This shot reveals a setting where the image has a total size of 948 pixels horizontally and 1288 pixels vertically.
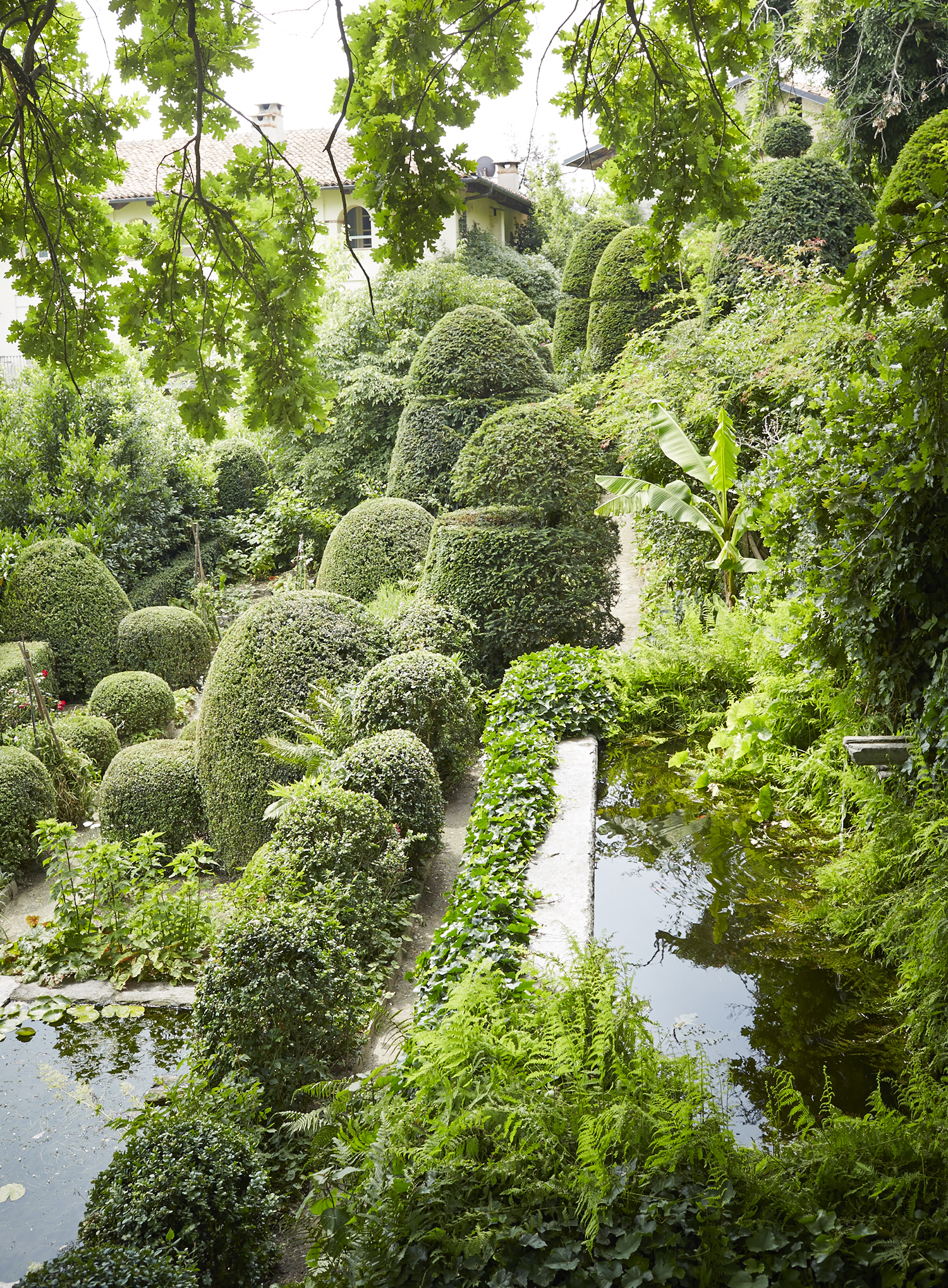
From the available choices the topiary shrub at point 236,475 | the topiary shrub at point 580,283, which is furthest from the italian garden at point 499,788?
the topiary shrub at point 580,283

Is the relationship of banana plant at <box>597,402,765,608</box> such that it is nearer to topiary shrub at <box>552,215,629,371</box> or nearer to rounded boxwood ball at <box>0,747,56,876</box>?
rounded boxwood ball at <box>0,747,56,876</box>

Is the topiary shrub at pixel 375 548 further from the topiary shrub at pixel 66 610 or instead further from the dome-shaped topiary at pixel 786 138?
the dome-shaped topiary at pixel 786 138

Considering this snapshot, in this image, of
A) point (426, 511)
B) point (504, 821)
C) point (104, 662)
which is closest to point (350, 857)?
point (504, 821)

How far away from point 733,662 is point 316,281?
5021mm

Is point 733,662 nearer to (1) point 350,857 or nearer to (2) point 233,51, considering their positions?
(1) point 350,857

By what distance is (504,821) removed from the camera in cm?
532

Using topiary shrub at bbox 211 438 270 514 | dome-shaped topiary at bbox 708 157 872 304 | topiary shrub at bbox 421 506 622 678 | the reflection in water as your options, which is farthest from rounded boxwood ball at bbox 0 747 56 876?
dome-shaped topiary at bbox 708 157 872 304

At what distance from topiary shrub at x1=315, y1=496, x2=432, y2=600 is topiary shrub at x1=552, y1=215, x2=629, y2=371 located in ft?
36.3

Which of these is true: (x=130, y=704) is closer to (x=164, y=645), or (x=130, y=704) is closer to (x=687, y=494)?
(x=164, y=645)

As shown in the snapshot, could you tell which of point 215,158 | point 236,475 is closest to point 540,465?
point 236,475

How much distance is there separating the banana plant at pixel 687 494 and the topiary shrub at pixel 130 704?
5.72 meters

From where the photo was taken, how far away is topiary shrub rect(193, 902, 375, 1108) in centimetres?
406

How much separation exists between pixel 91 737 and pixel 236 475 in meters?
8.68

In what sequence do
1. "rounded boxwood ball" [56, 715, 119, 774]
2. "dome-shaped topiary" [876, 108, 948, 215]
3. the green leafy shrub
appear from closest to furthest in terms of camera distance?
the green leafy shrub, "dome-shaped topiary" [876, 108, 948, 215], "rounded boxwood ball" [56, 715, 119, 774]
